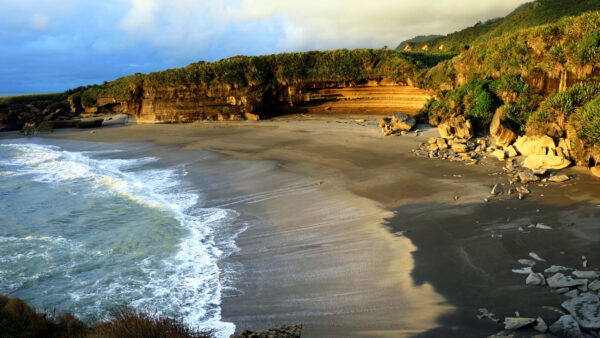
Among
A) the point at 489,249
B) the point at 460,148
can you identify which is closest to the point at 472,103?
the point at 460,148

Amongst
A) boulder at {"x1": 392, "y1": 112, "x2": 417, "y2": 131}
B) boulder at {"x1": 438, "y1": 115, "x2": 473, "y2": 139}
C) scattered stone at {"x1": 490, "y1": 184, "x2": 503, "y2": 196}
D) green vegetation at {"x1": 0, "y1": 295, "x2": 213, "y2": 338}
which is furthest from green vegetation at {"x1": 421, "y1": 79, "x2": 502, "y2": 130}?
green vegetation at {"x1": 0, "y1": 295, "x2": 213, "y2": 338}

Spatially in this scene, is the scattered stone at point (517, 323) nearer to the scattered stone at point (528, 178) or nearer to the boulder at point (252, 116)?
the scattered stone at point (528, 178)

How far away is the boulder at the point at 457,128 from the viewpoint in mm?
15659

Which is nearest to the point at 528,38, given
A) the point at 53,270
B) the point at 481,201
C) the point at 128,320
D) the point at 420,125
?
the point at 420,125

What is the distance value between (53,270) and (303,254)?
18.7ft

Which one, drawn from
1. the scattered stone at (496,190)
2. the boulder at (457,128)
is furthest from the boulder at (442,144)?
the scattered stone at (496,190)

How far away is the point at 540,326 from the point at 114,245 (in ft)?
Result: 30.1

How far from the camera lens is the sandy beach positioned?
18.1 feet

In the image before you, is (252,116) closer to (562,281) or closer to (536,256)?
(536,256)

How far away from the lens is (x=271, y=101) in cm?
3033

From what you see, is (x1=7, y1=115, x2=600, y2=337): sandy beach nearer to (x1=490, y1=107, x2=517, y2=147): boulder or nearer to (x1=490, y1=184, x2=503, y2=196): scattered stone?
(x1=490, y1=184, x2=503, y2=196): scattered stone

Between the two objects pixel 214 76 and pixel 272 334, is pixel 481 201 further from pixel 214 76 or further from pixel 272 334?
pixel 214 76

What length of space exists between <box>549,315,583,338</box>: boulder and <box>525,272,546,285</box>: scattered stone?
113 centimetres

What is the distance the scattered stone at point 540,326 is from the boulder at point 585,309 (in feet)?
1.43
